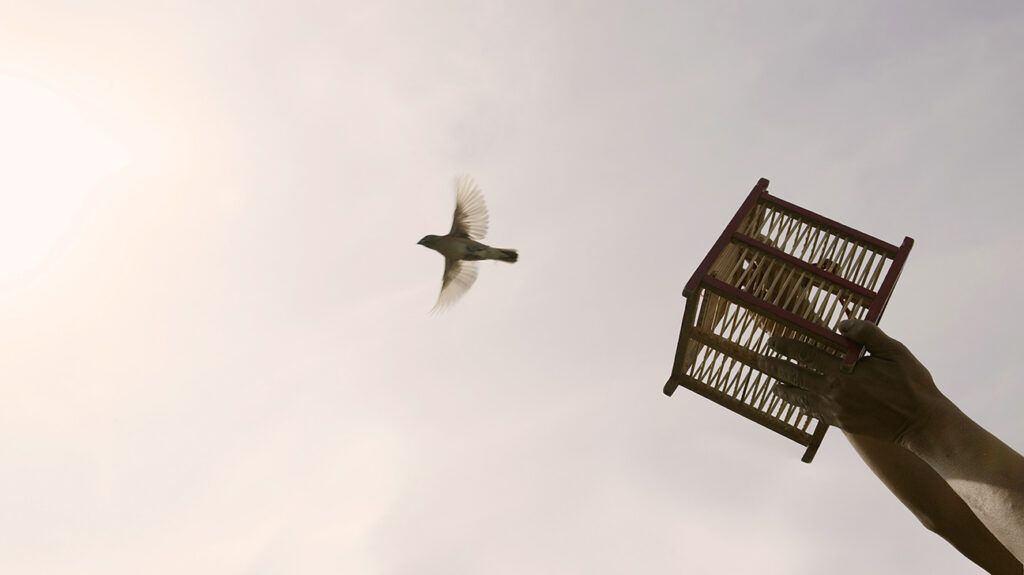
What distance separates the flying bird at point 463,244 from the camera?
24.2ft

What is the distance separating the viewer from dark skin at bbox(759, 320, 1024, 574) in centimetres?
357

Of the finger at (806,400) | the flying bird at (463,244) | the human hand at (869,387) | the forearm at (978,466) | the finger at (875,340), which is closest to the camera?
the forearm at (978,466)

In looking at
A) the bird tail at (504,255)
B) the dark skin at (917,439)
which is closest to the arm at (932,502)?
the dark skin at (917,439)

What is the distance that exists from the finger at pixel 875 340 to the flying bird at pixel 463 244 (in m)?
3.62

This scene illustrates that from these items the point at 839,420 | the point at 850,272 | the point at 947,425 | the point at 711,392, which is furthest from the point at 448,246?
the point at 947,425

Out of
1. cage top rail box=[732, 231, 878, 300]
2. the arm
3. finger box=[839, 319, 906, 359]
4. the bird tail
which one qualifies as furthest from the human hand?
the bird tail

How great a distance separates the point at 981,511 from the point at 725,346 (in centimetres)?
192

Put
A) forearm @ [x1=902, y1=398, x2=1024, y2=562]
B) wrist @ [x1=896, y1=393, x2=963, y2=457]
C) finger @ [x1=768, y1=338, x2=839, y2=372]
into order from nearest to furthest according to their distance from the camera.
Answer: forearm @ [x1=902, y1=398, x2=1024, y2=562]
wrist @ [x1=896, y1=393, x2=963, y2=457]
finger @ [x1=768, y1=338, x2=839, y2=372]

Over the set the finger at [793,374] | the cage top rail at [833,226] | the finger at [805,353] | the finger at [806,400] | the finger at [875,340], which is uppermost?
the cage top rail at [833,226]

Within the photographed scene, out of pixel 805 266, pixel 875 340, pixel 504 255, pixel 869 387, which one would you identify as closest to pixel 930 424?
pixel 869 387

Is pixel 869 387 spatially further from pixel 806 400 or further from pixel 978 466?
pixel 978 466

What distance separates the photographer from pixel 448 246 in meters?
7.42

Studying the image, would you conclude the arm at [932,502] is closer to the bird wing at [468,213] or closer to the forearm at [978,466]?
the forearm at [978,466]

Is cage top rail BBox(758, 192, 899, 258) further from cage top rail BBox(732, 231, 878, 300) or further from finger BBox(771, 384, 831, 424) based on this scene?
finger BBox(771, 384, 831, 424)
